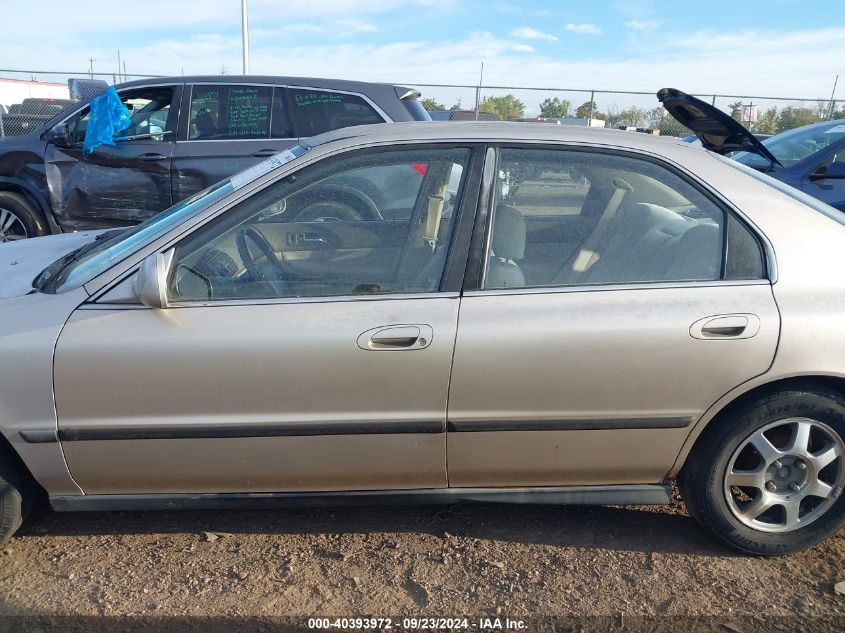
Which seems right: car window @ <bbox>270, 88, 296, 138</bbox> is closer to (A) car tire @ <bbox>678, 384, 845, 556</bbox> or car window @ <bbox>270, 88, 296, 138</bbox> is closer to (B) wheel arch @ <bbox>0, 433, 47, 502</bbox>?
(B) wheel arch @ <bbox>0, 433, 47, 502</bbox>

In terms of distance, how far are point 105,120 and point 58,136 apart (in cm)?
52

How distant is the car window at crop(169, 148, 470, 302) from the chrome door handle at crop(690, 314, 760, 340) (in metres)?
0.96

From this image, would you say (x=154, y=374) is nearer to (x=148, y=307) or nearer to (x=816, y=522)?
(x=148, y=307)

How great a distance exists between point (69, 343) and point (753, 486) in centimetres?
256

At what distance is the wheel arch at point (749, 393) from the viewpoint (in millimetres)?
2668

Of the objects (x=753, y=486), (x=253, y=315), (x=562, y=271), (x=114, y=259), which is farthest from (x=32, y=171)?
(x=753, y=486)

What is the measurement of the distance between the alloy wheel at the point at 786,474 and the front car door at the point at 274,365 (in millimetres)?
1166

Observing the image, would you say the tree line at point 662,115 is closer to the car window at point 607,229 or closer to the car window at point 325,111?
the car window at point 325,111

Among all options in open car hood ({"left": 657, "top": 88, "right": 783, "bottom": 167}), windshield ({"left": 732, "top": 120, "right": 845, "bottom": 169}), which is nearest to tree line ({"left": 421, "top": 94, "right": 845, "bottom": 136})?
windshield ({"left": 732, "top": 120, "right": 845, "bottom": 169})

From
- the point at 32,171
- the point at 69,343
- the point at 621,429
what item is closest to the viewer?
the point at 69,343

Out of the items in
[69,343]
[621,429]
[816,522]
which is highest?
[69,343]

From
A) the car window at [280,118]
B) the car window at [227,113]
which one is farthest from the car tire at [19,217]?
the car window at [280,118]

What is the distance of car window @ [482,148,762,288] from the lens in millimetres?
2750

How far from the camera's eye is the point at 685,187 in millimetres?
2797
